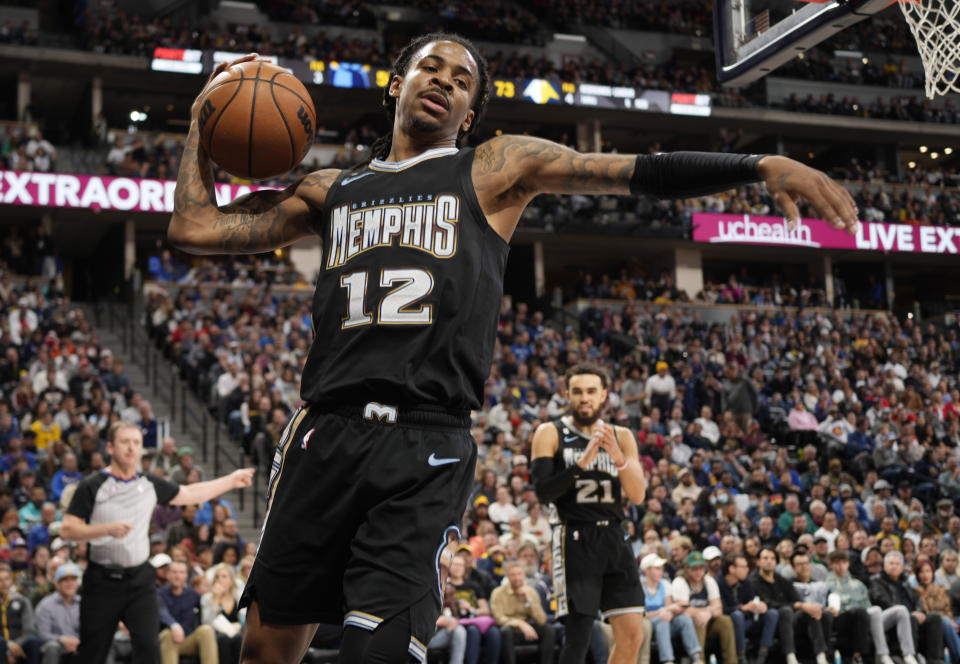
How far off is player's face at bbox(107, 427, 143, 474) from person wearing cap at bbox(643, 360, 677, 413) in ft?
44.0

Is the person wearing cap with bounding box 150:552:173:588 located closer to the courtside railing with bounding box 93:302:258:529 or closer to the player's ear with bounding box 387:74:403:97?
the courtside railing with bounding box 93:302:258:529

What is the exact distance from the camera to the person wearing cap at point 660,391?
20.2 meters

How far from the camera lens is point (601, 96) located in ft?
93.6

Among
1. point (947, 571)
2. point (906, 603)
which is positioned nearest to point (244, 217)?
point (906, 603)

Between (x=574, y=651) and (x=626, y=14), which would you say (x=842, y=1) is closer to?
(x=574, y=651)

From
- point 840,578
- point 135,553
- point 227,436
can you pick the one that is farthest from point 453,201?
point 227,436

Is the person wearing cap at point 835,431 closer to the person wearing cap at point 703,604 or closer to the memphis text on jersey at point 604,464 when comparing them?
the person wearing cap at point 703,604

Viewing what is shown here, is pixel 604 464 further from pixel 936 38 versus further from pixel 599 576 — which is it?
pixel 936 38

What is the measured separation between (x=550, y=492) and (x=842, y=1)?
345cm

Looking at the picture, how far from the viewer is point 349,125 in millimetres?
29922

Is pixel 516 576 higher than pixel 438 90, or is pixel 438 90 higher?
pixel 438 90

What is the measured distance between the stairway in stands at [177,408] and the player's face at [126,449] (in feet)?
22.0

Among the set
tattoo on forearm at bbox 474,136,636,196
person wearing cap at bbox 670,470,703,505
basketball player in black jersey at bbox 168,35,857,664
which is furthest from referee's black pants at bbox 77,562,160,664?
person wearing cap at bbox 670,470,703,505

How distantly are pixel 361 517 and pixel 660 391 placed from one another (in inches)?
697
